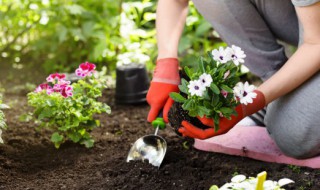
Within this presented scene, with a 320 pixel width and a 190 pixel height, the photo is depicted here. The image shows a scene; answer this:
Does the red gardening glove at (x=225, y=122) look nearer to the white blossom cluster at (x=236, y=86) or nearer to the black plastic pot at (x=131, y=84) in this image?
the white blossom cluster at (x=236, y=86)

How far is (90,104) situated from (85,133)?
0.15 meters

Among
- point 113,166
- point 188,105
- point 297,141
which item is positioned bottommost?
point 113,166

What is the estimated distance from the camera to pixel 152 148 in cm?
245

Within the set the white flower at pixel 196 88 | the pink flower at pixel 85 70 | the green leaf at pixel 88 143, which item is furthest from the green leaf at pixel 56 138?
the white flower at pixel 196 88

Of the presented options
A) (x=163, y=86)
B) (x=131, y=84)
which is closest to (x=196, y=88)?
(x=163, y=86)

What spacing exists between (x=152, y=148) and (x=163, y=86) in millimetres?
272

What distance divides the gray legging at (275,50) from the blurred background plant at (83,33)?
3.09ft

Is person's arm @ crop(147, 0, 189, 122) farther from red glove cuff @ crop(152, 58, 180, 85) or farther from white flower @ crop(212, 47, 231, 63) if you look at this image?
white flower @ crop(212, 47, 231, 63)

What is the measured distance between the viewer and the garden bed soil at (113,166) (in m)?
2.22

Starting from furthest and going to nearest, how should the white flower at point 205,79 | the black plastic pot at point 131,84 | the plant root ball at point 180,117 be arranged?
1. the black plastic pot at point 131,84
2. the plant root ball at point 180,117
3. the white flower at point 205,79

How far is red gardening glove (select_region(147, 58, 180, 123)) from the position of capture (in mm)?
2348

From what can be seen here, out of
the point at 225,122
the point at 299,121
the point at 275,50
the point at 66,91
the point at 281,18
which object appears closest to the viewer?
the point at 225,122

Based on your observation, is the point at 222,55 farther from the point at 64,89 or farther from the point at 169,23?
the point at 64,89

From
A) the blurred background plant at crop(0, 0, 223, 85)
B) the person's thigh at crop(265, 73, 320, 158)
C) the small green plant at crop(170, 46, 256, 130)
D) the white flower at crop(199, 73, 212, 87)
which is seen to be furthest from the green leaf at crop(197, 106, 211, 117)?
the blurred background plant at crop(0, 0, 223, 85)
